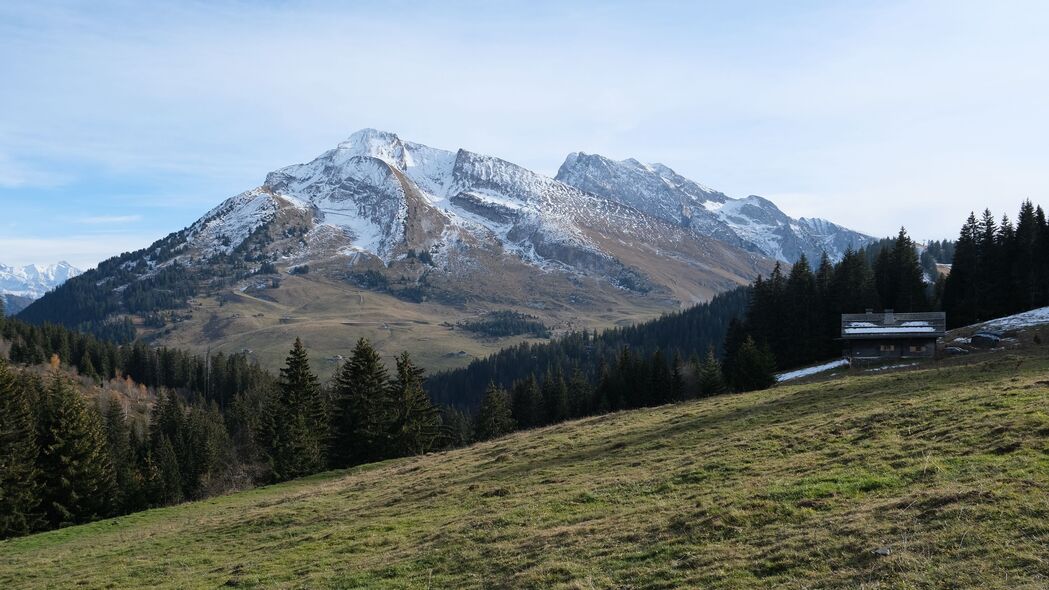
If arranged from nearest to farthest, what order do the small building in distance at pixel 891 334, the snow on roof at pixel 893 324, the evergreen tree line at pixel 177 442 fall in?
1. the evergreen tree line at pixel 177 442
2. the small building in distance at pixel 891 334
3. the snow on roof at pixel 893 324

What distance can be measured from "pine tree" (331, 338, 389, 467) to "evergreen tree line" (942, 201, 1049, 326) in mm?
87508

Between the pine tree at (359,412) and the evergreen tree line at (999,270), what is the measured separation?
8751 cm

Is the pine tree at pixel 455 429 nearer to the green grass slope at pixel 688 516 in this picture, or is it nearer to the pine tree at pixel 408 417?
the pine tree at pixel 408 417

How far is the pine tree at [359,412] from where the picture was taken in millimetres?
65062

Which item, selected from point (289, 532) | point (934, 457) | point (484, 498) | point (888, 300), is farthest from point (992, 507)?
point (888, 300)

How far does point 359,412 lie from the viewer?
65.6 meters

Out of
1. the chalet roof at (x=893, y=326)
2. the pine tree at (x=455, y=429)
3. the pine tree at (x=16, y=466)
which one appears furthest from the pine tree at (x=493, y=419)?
the pine tree at (x=16, y=466)


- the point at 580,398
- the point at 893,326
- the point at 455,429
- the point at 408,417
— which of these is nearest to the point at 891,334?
the point at 893,326

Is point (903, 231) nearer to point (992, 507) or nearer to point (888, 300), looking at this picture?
point (888, 300)

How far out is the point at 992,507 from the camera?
15.2 meters

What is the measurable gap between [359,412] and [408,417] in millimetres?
4848

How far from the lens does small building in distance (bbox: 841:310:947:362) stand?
79.3m

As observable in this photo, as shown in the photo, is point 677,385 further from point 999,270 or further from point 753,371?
point 999,270

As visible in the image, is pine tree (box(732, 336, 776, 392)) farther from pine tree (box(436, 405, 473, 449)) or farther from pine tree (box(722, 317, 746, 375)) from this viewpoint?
pine tree (box(436, 405, 473, 449))
